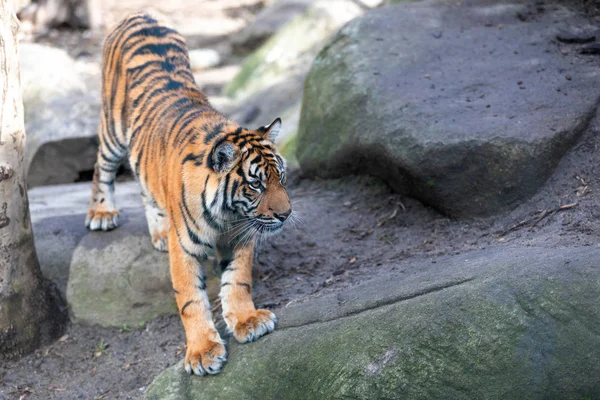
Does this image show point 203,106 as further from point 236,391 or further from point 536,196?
point 536,196

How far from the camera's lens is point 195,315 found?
4.04 metres

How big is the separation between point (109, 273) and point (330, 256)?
1559 millimetres

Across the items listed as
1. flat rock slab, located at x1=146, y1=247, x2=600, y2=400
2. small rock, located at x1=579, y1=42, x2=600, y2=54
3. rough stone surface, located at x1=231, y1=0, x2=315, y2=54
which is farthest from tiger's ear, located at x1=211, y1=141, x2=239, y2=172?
rough stone surface, located at x1=231, y1=0, x2=315, y2=54

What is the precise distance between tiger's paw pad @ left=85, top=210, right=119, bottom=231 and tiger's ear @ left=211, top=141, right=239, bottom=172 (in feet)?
5.79

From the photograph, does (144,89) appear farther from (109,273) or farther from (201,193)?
(201,193)

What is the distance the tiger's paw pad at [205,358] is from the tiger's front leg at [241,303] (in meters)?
0.12

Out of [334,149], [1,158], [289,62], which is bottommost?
[289,62]

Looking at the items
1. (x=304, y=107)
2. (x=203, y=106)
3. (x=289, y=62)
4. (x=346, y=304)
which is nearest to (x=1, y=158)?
(x=203, y=106)

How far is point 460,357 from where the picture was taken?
3146mm

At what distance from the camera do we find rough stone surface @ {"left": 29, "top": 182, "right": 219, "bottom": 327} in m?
4.98

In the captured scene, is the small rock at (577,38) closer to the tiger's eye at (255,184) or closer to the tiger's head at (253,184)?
the tiger's head at (253,184)

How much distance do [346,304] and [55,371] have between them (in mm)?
2088

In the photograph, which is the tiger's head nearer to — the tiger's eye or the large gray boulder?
the tiger's eye

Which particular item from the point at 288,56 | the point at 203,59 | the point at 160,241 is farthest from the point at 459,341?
the point at 203,59
